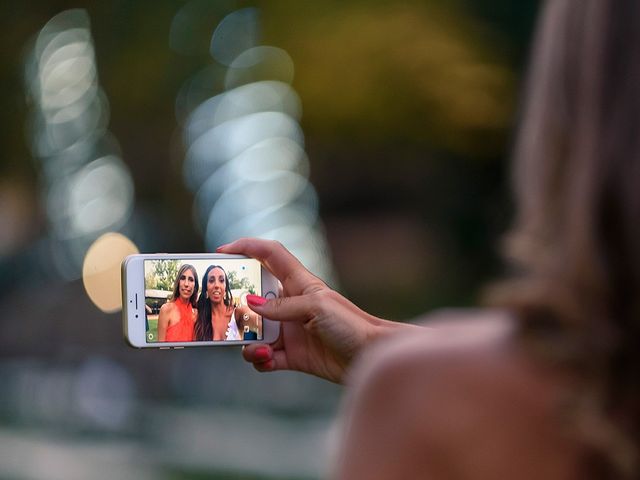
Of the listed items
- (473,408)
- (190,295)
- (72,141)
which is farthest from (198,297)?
(72,141)

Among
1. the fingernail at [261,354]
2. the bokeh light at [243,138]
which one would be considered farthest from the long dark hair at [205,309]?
the bokeh light at [243,138]

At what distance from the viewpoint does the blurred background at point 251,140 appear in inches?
562

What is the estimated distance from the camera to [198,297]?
8.52 feet

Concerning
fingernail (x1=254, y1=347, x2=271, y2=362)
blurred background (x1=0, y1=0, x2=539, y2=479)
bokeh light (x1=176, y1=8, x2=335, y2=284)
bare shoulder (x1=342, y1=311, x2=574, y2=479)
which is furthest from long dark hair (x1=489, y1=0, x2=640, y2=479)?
bokeh light (x1=176, y1=8, x2=335, y2=284)

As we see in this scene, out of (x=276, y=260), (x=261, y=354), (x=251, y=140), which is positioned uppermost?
(x=251, y=140)

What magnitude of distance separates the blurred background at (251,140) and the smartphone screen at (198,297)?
1019 cm

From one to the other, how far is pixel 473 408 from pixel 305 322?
4.86ft

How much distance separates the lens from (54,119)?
14398 mm

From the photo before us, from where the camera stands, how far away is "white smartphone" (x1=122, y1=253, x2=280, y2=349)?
8.45 feet

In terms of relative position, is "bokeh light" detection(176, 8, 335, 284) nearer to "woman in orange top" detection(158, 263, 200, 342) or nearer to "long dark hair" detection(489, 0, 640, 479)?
"woman in orange top" detection(158, 263, 200, 342)

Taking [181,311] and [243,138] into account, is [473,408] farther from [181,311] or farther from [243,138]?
[243,138]

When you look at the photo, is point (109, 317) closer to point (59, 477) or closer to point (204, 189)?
point (204, 189)

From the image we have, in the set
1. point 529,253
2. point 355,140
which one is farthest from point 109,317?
point 529,253

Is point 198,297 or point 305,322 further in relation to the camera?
point 198,297
